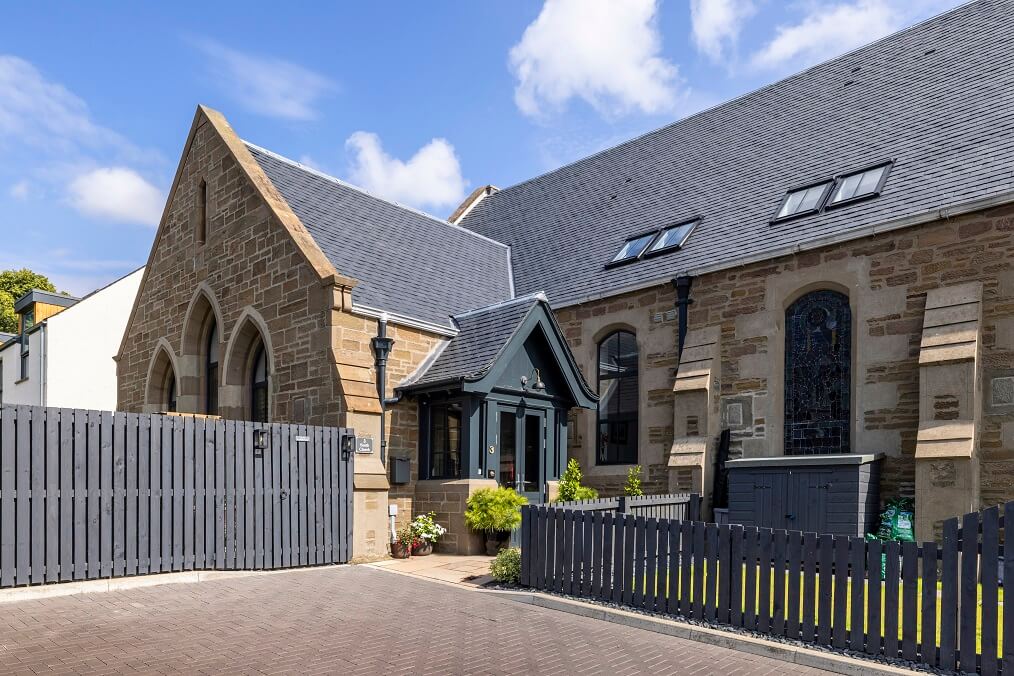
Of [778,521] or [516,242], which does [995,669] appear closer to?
[778,521]

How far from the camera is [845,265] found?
45.9 feet

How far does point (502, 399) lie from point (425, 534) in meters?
2.88

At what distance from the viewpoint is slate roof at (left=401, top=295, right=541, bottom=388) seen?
14.2 m

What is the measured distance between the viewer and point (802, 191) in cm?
1611

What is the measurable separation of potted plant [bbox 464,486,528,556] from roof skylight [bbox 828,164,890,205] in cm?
861

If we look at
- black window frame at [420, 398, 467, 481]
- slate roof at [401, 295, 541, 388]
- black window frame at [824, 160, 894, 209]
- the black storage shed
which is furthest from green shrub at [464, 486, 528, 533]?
black window frame at [824, 160, 894, 209]

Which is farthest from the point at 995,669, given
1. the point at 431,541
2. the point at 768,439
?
the point at 431,541

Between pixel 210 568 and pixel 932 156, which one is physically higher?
pixel 932 156

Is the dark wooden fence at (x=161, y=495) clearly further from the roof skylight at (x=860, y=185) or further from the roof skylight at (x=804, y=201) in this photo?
the roof skylight at (x=860, y=185)

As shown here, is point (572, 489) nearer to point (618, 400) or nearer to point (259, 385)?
point (618, 400)

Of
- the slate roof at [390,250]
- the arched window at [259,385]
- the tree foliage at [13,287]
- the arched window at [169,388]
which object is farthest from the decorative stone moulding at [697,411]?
the tree foliage at [13,287]

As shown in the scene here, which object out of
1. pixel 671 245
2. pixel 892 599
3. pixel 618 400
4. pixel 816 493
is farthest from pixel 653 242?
pixel 892 599

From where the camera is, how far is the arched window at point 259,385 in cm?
1634

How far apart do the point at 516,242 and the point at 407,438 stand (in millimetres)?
10063
